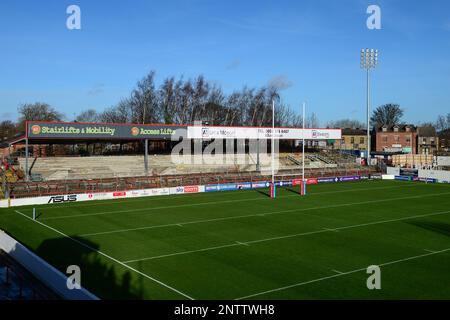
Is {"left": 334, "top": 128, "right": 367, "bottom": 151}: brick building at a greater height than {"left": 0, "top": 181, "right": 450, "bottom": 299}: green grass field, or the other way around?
{"left": 334, "top": 128, "right": 367, "bottom": 151}: brick building

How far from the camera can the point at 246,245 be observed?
801 inches

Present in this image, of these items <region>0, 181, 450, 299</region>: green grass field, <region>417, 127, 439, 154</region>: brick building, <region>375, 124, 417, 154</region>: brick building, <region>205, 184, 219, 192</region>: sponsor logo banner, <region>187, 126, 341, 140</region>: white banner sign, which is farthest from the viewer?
<region>417, 127, 439, 154</region>: brick building

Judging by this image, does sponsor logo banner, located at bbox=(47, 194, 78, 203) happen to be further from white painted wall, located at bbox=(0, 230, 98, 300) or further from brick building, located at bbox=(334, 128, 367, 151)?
brick building, located at bbox=(334, 128, 367, 151)

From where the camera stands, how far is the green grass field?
1455 centimetres

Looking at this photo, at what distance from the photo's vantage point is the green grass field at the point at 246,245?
47.7 feet

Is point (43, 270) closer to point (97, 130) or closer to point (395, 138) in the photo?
point (97, 130)

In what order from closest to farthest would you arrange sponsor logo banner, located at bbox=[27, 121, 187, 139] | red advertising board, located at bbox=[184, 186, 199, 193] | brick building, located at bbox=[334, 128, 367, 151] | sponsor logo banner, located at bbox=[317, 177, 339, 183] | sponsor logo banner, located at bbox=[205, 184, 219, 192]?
sponsor logo banner, located at bbox=[27, 121, 187, 139], red advertising board, located at bbox=[184, 186, 199, 193], sponsor logo banner, located at bbox=[205, 184, 219, 192], sponsor logo banner, located at bbox=[317, 177, 339, 183], brick building, located at bbox=[334, 128, 367, 151]

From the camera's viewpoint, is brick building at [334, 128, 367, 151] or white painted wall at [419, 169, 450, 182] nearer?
white painted wall at [419, 169, 450, 182]

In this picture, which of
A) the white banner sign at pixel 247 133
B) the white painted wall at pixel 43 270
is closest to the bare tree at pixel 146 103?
the white banner sign at pixel 247 133

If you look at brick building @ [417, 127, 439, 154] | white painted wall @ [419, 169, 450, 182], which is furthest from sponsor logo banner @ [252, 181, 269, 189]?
brick building @ [417, 127, 439, 154]
